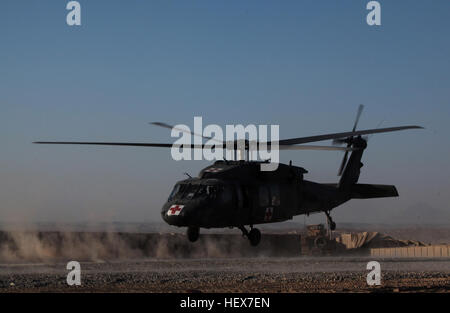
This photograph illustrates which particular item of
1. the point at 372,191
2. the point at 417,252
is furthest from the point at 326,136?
the point at 417,252

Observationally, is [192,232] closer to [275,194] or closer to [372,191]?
[275,194]

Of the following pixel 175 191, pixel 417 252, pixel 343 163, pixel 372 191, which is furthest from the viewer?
pixel 417 252

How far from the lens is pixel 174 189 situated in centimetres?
2867

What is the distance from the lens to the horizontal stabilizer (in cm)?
3634

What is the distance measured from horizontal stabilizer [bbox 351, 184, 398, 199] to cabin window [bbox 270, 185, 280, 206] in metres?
7.82

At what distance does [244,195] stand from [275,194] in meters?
1.87

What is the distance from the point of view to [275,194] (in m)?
30.2

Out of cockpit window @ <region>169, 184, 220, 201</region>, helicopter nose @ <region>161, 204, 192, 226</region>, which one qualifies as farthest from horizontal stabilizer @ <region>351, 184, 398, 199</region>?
helicopter nose @ <region>161, 204, 192, 226</region>

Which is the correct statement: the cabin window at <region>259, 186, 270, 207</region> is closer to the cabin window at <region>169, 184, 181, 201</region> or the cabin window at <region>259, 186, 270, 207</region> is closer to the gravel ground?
the gravel ground

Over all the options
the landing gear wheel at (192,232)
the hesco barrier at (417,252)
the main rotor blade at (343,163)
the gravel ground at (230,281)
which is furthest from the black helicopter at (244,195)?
the hesco barrier at (417,252)

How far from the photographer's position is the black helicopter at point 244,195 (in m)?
27.6
